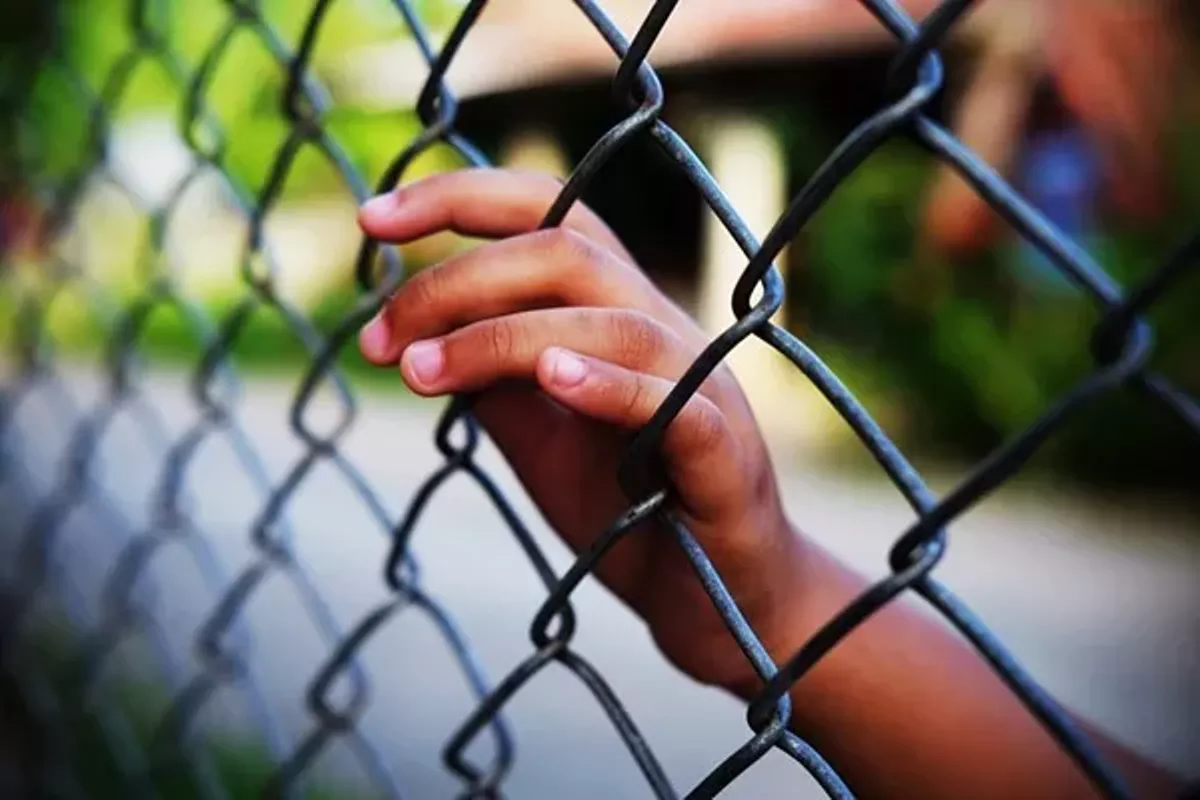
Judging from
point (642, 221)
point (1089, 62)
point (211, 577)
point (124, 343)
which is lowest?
point (211, 577)

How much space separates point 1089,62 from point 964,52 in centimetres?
87

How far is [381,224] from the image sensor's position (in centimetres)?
74

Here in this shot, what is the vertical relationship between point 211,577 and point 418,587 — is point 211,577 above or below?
above

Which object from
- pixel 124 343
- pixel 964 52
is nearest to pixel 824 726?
pixel 124 343

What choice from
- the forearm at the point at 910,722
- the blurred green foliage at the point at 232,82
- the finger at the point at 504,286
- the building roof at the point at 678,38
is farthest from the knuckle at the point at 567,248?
the building roof at the point at 678,38

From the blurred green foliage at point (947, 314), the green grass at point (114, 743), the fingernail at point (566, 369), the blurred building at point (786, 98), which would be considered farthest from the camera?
the blurred building at point (786, 98)

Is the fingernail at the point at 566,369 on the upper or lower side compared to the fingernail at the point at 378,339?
lower

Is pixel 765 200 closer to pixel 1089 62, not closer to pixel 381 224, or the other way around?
pixel 1089 62

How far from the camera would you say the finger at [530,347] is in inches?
27.1

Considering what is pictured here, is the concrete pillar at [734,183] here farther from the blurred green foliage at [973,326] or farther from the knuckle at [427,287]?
the knuckle at [427,287]

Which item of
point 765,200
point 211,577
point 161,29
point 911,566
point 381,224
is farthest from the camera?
point 765,200

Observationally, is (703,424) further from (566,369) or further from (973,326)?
(973,326)

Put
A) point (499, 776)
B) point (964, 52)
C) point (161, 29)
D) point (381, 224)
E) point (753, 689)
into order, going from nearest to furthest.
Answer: point (381, 224)
point (753, 689)
point (499, 776)
point (161, 29)
point (964, 52)

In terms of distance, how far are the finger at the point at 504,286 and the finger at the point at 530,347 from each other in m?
0.02
